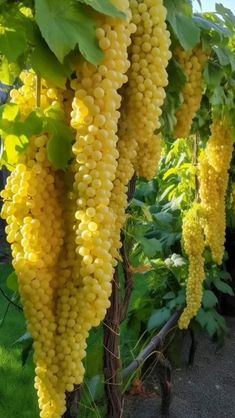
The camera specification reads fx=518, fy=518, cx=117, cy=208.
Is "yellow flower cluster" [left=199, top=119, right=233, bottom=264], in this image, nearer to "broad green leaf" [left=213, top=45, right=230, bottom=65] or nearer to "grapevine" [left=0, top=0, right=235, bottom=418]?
"broad green leaf" [left=213, top=45, right=230, bottom=65]

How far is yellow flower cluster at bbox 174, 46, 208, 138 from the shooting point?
1487 mm

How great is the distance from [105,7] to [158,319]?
284cm

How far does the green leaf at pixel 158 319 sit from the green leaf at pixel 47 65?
2.71 meters

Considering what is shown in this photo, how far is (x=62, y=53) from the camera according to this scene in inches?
37.1

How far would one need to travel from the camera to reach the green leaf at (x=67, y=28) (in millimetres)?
923

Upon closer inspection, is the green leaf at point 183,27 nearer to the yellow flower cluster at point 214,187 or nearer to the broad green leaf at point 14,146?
the broad green leaf at point 14,146

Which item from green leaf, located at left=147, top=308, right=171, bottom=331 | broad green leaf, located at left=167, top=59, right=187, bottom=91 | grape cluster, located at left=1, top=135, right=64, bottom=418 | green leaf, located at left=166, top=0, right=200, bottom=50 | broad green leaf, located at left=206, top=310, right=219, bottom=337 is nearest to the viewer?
grape cluster, located at left=1, top=135, right=64, bottom=418

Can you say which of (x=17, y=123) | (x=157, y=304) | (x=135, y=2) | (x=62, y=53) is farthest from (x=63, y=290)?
(x=157, y=304)

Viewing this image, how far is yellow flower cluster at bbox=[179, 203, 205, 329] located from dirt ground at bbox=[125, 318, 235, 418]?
2.31ft

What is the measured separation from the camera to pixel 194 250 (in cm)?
281

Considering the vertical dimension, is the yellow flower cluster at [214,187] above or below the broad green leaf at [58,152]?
below

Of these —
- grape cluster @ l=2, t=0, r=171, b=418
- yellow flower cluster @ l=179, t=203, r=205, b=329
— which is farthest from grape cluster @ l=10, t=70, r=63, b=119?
yellow flower cluster @ l=179, t=203, r=205, b=329

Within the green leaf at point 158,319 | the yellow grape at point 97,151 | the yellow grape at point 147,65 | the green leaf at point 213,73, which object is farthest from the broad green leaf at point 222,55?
the green leaf at point 158,319

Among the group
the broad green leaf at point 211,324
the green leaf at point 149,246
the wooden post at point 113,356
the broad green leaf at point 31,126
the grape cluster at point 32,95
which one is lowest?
the broad green leaf at point 211,324
